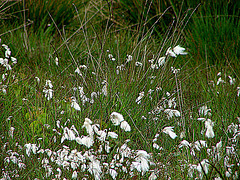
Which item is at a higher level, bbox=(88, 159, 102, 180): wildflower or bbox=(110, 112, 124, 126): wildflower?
bbox=(110, 112, 124, 126): wildflower

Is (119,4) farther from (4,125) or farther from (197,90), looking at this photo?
(4,125)

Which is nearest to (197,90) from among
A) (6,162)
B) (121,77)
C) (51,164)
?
(121,77)

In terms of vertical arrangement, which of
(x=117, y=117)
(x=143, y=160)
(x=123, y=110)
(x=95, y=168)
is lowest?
(x=123, y=110)

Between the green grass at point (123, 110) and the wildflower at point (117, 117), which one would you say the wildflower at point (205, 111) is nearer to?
the green grass at point (123, 110)

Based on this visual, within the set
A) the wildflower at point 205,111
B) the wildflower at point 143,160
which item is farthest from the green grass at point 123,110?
the wildflower at point 143,160

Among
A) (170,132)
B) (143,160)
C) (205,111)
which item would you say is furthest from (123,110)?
(143,160)

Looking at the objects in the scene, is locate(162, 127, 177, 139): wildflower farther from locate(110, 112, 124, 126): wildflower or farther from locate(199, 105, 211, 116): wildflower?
locate(199, 105, 211, 116): wildflower

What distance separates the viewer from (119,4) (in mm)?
5730

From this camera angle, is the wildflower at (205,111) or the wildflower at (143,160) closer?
the wildflower at (143,160)

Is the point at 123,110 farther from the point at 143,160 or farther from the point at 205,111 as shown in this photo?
the point at 143,160

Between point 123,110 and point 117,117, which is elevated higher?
point 117,117

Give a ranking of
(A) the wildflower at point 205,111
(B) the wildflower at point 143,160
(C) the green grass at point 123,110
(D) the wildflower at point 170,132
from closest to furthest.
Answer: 1. (B) the wildflower at point 143,160
2. (D) the wildflower at point 170,132
3. (C) the green grass at point 123,110
4. (A) the wildflower at point 205,111

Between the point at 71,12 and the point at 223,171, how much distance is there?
14.3ft

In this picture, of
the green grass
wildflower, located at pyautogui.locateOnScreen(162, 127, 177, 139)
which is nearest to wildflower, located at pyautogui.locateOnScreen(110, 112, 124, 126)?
the green grass
